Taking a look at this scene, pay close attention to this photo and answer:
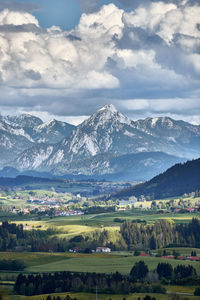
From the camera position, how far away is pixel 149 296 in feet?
590

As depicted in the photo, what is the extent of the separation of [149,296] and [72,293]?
2495 centimetres

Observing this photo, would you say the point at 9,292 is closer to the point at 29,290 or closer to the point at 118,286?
the point at 29,290

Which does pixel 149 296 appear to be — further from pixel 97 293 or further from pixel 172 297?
pixel 97 293

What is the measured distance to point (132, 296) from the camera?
18950 centimetres

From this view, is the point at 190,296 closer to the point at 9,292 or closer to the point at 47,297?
the point at 47,297

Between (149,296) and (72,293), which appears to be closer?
(149,296)

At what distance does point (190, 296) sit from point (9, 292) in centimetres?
4862

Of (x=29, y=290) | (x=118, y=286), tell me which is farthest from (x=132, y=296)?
(x=29, y=290)

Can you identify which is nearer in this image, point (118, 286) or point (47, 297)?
point (47, 297)

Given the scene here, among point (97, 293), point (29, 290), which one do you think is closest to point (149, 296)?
point (97, 293)

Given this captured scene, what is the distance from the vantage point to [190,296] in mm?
184500

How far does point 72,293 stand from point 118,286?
516 inches

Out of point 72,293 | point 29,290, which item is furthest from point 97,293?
point 29,290

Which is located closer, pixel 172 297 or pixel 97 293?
pixel 172 297
